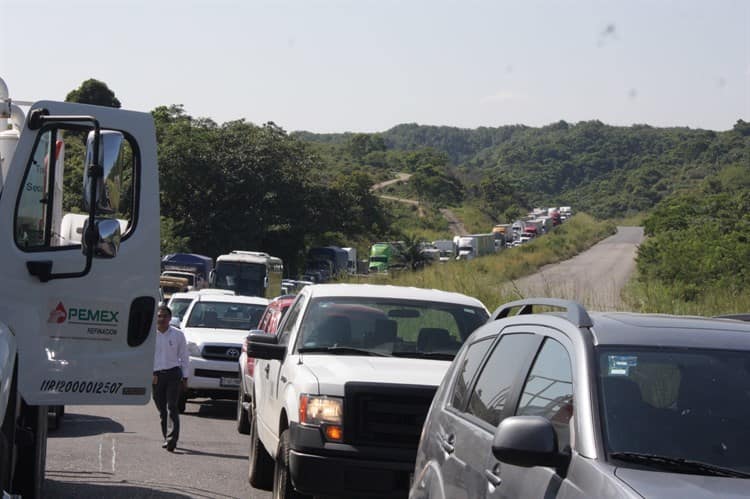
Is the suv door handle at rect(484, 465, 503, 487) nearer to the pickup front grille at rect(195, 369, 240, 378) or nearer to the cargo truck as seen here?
the pickup front grille at rect(195, 369, 240, 378)

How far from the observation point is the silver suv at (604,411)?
4.00m

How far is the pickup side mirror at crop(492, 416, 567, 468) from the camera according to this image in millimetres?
4066

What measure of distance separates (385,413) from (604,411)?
Answer: 4669 millimetres

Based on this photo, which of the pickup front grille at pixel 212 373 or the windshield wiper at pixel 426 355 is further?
the pickup front grille at pixel 212 373

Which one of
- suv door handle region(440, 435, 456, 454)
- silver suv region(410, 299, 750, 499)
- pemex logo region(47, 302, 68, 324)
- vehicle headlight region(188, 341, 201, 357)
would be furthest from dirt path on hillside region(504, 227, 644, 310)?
silver suv region(410, 299, 750, 499)

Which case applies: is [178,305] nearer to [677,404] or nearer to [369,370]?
[369,370]

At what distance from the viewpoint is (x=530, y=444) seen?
4074mm

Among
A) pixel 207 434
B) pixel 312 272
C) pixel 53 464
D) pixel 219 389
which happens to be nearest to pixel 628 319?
pixel 53 464

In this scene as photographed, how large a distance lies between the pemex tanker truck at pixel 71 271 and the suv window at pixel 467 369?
242 cm

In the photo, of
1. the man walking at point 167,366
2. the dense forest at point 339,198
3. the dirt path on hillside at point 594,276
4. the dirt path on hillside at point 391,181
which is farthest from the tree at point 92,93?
the man walking at point 167,366

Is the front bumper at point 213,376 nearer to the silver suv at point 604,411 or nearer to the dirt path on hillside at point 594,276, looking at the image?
the dirt path on hillside at point 594,276

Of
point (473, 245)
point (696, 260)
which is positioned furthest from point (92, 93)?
point (696, 260)

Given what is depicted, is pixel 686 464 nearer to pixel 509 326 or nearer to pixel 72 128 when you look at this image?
pixel 509 326

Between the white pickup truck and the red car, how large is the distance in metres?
2.04
